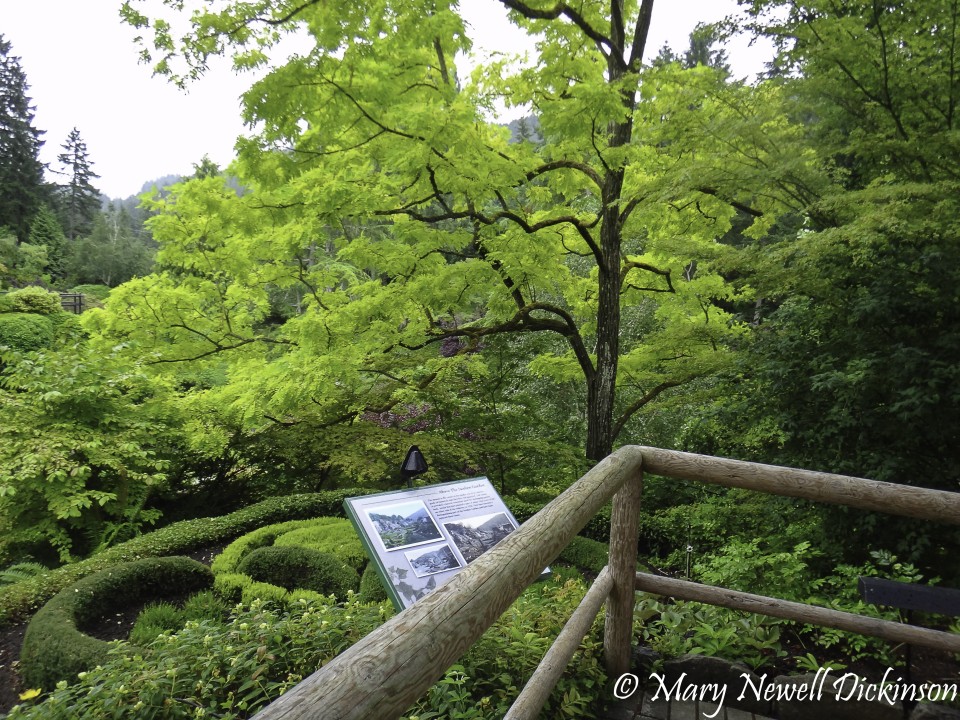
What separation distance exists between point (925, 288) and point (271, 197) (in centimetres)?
522

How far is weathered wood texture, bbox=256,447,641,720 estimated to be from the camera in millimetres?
685

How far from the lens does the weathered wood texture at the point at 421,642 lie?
685 mm

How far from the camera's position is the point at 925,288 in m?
3.67

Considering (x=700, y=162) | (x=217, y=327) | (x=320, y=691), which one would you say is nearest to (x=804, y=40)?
(x=700, y=162)

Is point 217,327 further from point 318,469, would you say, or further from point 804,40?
point 804,40

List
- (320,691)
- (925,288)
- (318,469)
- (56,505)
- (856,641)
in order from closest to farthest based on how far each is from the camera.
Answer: (320,691) → (856,641) → (925,288) → (56,505) → (318,469)

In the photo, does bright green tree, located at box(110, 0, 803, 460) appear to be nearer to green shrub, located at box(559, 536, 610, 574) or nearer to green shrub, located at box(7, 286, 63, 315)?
green shrub, located at box(559, 536, 610, 574)

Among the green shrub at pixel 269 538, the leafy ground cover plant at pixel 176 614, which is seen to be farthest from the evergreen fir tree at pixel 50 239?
the leafy ground cover plant at pixel 176 614

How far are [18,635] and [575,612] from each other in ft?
16.9

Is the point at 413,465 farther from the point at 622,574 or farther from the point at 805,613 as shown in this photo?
the point at 805,613

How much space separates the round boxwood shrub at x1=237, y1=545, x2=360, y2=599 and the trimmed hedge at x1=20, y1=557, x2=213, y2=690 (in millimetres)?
507

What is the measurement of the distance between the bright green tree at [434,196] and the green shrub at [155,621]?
1.78 metres

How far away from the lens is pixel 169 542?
6.11 meters

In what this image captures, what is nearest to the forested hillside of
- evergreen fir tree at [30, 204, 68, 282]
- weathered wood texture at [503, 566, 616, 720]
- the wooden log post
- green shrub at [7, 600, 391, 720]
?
the wooden log post
